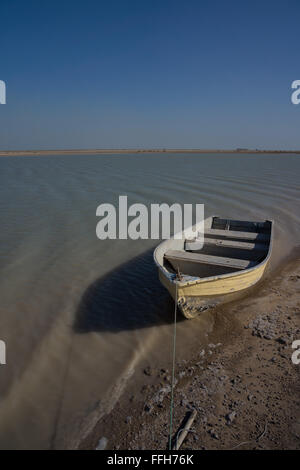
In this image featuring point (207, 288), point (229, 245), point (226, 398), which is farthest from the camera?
point (229, 245)

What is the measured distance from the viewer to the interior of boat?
7.30 metres

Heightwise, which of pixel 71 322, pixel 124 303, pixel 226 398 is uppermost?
pixel 124 303

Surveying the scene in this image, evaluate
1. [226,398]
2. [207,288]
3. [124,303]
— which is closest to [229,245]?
[207,288]

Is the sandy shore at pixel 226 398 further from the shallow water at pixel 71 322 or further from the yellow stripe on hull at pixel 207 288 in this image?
the yellow stripe on hull at pixel 207 288

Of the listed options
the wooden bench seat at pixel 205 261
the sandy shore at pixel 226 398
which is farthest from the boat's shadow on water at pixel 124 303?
the sandy shore at pixel 226 398

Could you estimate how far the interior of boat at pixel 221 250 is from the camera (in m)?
7.30

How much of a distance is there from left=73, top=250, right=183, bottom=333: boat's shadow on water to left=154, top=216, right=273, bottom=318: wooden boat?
0.75m

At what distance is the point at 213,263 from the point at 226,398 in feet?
10.8

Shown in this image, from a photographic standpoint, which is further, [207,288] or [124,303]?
[124,303]

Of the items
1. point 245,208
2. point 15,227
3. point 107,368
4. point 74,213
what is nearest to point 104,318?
point 107,368

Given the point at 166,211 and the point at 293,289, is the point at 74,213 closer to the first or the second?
the point at 166,211

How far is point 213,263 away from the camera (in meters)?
7.18

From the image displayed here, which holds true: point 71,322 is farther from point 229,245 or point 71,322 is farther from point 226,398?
point 229,245

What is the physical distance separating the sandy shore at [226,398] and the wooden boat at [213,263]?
2.89ft
